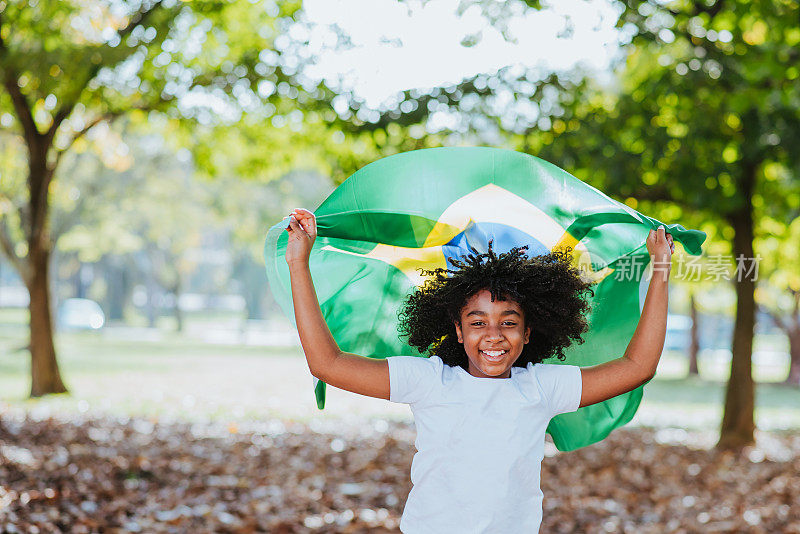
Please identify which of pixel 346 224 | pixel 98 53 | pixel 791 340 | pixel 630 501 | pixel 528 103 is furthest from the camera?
pixel 791 340

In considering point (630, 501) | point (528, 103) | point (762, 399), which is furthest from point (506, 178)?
point (762, 399)

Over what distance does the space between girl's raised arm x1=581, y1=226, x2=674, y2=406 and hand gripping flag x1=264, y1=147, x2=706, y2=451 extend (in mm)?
334

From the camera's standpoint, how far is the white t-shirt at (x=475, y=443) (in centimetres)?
281

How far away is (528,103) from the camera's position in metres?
10.1

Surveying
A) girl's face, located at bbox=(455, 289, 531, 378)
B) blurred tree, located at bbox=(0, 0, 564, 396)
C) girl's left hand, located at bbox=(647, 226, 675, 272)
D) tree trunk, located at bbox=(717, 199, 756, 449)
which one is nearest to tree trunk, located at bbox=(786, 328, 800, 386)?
tree trunk, located at bbox=(717, 199, 756, 449)

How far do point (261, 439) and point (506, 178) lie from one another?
7874 mm

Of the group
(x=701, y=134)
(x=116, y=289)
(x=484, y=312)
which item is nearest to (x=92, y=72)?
(x=701, y=134)

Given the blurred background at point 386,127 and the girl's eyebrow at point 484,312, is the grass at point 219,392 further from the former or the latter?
the girl's eyebrow at point 484,312

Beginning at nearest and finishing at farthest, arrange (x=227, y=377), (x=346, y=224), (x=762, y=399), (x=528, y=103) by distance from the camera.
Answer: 1. (x=346, y=224)
2. (x=528, y=103)
3. (x=227, y=377)
4. (x=762, y=399)

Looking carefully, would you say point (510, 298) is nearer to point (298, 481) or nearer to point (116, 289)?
point (298, 481)

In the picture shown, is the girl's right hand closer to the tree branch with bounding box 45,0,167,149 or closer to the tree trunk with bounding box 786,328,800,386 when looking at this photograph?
the tree branch with bounding box 45,0,167,149

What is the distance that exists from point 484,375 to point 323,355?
0.60 m

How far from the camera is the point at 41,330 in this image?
46.6 ft

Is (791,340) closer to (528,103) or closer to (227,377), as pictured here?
(227,377)
